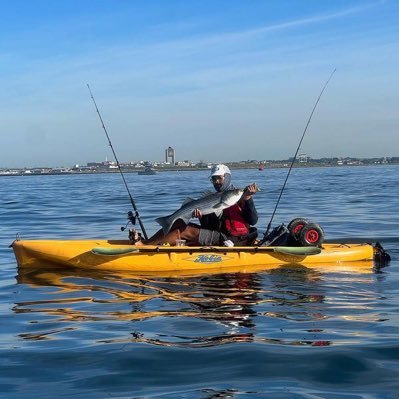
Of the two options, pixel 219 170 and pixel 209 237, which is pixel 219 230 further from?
pixel 219 170

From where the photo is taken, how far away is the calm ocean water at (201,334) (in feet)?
16.5

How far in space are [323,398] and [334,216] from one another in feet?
52.6

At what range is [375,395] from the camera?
4734mm

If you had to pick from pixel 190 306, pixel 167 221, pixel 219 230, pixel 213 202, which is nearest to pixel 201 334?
pixel 190 306

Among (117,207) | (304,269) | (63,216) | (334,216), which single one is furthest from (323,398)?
(117,207)

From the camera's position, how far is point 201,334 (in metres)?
6.42

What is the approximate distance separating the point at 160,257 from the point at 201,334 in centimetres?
384

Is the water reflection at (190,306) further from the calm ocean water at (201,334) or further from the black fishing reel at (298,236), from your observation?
the black fishing reel at (298,236)

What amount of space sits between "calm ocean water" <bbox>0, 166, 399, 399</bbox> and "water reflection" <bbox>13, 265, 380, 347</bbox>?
0.02 metres

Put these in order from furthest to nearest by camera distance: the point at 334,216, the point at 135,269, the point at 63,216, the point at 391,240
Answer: the point at 63,216
the point at 334,216
the point at 391,240
the point at 135,269

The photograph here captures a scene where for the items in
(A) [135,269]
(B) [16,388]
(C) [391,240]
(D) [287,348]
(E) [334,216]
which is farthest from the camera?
(E) [334,216]

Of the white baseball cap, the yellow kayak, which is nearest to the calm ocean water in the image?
the yellow kayak

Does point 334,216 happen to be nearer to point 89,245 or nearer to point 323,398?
point 89,245

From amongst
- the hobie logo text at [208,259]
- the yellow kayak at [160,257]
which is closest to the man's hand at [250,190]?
the yellow kayak at [160,257]
